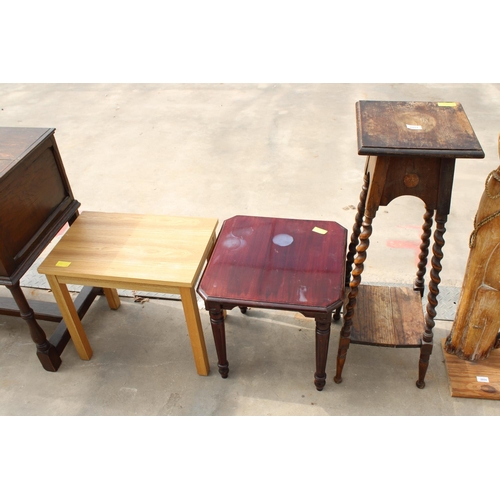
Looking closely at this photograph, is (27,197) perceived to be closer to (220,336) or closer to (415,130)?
(220,336)

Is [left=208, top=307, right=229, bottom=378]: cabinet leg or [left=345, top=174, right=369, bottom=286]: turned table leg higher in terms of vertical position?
[left=345, top=174, right=369, bottom=286]: turned table leg

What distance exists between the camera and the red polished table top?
80.9 inches

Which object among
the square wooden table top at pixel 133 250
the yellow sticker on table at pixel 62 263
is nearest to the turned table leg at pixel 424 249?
the square wooden table top at pixel 133 250

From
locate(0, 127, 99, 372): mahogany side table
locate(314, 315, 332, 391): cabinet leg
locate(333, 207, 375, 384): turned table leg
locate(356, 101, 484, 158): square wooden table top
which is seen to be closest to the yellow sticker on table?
locate(0, 127, 99, 372): mahogany side table

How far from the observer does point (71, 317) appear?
251cm

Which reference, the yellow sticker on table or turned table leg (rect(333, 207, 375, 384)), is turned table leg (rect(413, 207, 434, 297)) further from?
the yellow sticker on table

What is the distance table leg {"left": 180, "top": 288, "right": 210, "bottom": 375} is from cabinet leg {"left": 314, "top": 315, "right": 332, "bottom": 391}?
0.59 metres

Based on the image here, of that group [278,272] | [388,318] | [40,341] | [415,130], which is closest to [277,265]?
[278,272]

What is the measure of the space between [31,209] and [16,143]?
326 millimetres

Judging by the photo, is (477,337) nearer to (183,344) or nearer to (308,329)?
(308,329)

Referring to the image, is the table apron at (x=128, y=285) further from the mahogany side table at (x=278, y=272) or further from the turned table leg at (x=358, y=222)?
the turned table leg at (x=358, y=222)

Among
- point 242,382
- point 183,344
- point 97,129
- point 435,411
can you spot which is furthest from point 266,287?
point 97,129

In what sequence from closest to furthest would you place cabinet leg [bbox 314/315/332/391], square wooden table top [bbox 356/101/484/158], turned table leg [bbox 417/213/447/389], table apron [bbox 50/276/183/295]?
square wooden table top [bbox 356/101/484/158]
turned table leg [bbox 417/213/447/389]
cabinet leg [bbox 314/315/332/391]
table apron [bbox 50/276/183/295]

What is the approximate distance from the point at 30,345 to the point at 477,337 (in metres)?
2.49
